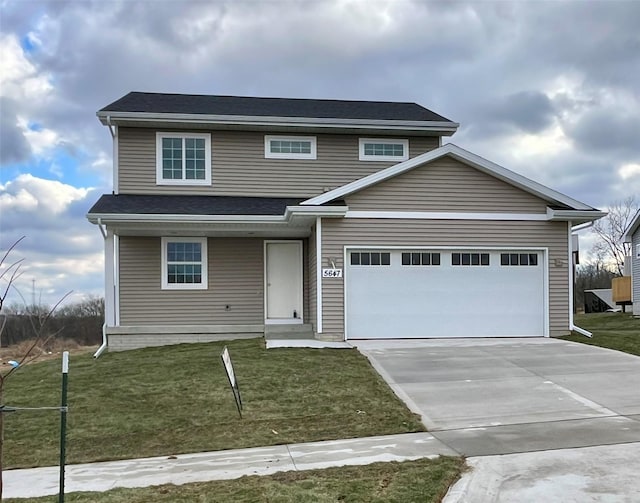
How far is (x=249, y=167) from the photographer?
16219 millimetres

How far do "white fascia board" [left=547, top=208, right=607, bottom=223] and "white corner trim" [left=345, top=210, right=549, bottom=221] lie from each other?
7.1 inches

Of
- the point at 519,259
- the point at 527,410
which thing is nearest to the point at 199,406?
the point at 527,410

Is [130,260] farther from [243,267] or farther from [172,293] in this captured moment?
[243,267]

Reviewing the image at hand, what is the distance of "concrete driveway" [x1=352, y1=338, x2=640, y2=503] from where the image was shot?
516cm

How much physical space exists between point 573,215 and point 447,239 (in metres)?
3.19

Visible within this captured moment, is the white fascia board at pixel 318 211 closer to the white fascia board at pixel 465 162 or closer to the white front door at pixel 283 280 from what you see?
the white fascia board at pixel 465 162

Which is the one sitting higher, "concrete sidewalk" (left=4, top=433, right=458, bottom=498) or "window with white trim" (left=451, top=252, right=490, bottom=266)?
"window with white trim" (left=451, top=252, right=490, bottom=266)

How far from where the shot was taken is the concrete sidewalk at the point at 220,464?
5762mm

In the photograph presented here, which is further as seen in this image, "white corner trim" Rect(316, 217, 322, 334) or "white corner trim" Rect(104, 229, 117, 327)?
"white corner trim" Rect(104, 229, 117, 327)

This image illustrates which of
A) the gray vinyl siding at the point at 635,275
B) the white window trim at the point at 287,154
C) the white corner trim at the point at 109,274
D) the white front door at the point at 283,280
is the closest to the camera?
the white corner trim at the point at 109,274

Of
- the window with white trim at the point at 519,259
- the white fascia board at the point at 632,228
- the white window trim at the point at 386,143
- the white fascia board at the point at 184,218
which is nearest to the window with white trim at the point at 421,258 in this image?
the window with white trim at the point at 519,259

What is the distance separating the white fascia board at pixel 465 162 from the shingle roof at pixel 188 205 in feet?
1.65

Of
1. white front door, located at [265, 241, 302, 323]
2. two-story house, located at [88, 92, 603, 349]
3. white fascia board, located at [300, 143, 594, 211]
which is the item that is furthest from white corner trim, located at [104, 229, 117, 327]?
white fascia board, located at [300, 143, 594, 211]

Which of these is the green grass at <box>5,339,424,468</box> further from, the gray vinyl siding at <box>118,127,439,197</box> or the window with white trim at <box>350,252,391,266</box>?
the gray vinyl siding at <box>118,127,439,197</box>
